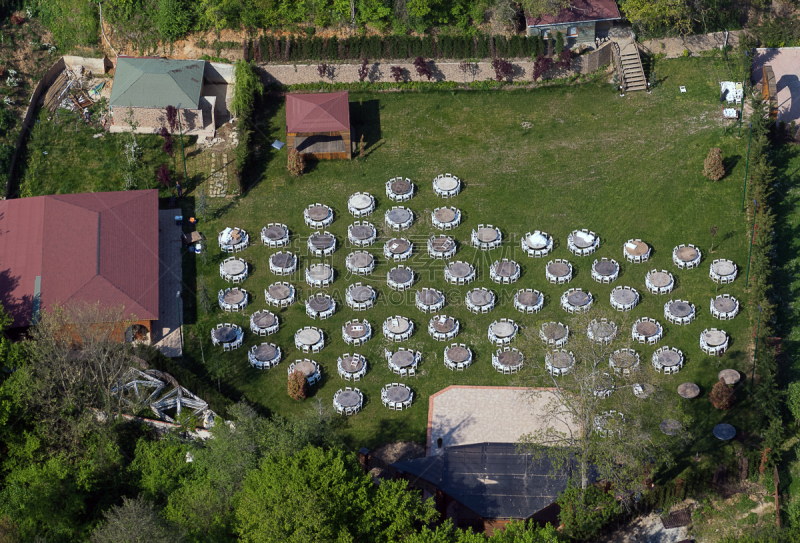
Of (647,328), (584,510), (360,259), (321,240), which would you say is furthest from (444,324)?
(584,510)

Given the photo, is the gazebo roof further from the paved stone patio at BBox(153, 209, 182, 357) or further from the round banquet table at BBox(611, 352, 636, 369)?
the round banquet table at BBox(611, 352, 636, 369)

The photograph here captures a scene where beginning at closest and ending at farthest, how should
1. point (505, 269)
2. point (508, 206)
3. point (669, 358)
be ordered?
1. point (669, 358)
2. point (505, 269)
3. point (508, 206)

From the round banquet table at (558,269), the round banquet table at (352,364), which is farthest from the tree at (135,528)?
the round banquet table at (558,269)

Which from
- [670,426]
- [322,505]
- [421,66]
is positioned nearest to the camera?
[322,505]

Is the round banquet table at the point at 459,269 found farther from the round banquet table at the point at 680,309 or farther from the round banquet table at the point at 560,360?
the round banquet table at the point at 680,309

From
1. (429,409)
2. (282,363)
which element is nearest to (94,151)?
(282,363)

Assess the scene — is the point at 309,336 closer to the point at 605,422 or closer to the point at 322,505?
the point at 322,505

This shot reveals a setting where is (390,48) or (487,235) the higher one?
(390,48)
